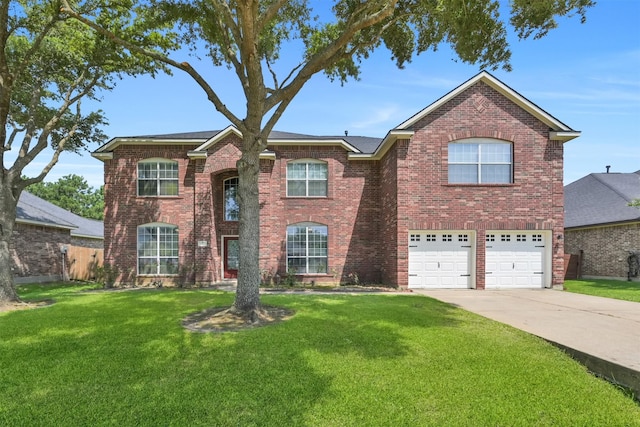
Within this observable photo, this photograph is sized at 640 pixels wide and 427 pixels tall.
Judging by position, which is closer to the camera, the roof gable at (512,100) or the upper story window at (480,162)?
the roof gable at (512,100)

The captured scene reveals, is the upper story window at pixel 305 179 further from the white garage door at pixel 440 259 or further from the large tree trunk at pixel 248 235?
the large tree trunk at pixel 248 235

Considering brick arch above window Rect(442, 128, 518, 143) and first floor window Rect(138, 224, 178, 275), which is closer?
brick arch above window Rect(442, 128, 518, 143)

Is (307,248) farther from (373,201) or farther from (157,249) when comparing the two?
(157,249)

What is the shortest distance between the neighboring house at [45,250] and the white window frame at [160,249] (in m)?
6.76

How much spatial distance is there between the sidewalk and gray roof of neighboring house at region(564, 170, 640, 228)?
25.9 ft

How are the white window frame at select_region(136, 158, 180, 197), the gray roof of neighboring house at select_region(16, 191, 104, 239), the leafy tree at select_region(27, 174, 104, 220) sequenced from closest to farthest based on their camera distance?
the white window frame at select_region(136, 158, 180, 197), the gray roof of neighboring house at select_region(16, 191, 104, 239), the leafy tree at select_region(27, 174, 104, 220)

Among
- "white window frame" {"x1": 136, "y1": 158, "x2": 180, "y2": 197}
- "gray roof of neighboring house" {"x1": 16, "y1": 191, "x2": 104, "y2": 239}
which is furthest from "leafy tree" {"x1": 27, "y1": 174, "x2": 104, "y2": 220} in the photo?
"white window frame" {"x1": 136, "y1": 158, "x2": 180, "y2": 197}

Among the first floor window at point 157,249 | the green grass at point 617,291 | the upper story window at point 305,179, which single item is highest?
the upper story window at point 305,179

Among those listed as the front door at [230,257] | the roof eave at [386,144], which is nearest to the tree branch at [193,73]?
the roof eave at [386,144]

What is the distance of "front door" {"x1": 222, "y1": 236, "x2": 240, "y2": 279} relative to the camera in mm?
15828

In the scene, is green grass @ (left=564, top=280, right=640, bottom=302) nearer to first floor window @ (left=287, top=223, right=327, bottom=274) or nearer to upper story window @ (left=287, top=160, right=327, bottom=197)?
first floor window @ (left=287, top=223, right=327, bottom=274)

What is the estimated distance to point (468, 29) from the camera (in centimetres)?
880

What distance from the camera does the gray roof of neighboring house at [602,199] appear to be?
1690 cm

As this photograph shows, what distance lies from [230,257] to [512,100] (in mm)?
13774
